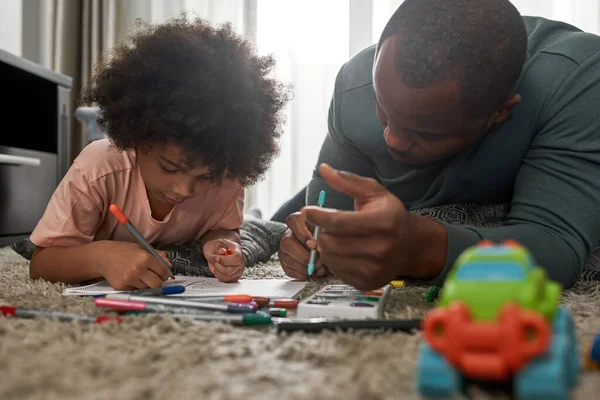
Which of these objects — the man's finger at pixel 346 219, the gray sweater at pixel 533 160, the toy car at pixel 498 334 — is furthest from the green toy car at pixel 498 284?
the gray sweater at pixel 533 160

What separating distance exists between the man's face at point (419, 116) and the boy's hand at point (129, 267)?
41 cm

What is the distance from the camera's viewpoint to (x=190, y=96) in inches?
35.7

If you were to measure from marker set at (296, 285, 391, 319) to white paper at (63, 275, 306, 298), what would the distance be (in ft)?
0.38

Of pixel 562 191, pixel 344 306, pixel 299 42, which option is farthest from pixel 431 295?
pixel 299 42

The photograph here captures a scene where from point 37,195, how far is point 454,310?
172 centimetres

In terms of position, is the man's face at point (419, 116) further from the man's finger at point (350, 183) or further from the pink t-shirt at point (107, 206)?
the pink t-shirt at point (107, 206)

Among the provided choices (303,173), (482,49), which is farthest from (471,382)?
(303,173)

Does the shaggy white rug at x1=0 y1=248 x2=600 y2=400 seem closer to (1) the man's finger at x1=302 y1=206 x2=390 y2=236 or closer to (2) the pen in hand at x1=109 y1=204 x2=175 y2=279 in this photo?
(1) the man's finger at x1=302 y1=206 x2=390 y2=236

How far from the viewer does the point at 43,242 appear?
3.08ft

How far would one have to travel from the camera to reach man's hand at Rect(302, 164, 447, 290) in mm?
597

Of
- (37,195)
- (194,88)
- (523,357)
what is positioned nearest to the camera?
(523,357)

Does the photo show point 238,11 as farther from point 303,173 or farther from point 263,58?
point 263,58

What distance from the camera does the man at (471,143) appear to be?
2.11 feet

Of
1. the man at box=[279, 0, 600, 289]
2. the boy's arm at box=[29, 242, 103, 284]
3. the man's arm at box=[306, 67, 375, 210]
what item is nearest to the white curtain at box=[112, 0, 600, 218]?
the man's arm at box=[306, 67, 375, 210]
